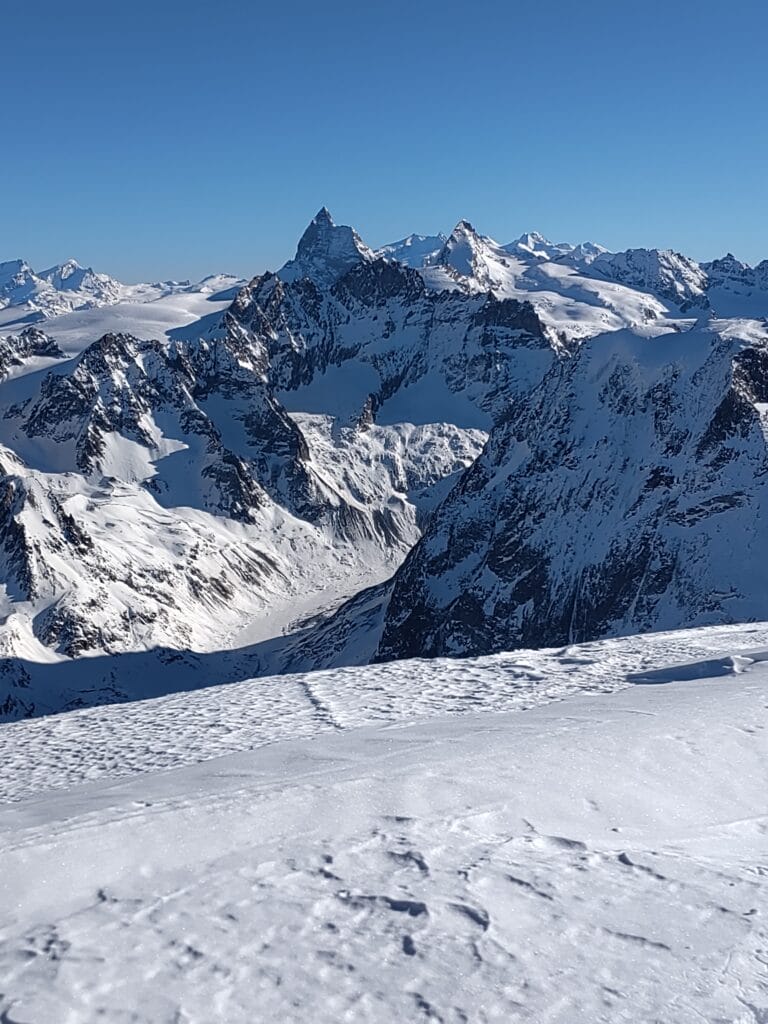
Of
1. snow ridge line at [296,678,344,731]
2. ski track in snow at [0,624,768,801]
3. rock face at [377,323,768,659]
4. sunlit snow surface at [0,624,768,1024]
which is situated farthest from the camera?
rock face at [377,323,768,659]

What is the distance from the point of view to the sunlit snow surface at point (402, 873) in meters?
9.28

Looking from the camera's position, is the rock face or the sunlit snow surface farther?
the rock face

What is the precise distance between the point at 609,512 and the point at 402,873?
355ft

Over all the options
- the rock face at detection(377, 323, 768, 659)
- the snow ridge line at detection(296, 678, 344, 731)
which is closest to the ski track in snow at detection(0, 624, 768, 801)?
the snow ridge line at detection(296, 678, 344, 731)

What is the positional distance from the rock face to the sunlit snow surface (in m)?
74.0

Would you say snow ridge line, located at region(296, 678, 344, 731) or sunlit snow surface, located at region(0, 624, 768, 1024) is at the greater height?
sunlit snow surface, located at region(0, 624, 768, 1024)

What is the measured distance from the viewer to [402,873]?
467 inches

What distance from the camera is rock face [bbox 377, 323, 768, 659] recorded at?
Result: 96562 mm

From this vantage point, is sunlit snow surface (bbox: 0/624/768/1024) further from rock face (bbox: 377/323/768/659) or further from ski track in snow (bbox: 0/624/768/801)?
rock face (bbox: 377/323/768/659)

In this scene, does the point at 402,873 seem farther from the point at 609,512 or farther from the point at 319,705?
the point at 609,512

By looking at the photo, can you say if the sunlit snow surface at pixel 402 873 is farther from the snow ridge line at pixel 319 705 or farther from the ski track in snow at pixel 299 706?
the snow ridge line at pixel 319 705

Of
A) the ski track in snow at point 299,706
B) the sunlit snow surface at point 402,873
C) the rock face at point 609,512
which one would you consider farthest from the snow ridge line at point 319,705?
the rock face at point 609,512

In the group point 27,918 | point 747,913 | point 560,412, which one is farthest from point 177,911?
point 560,412

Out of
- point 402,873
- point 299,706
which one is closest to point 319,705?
point 299,706
